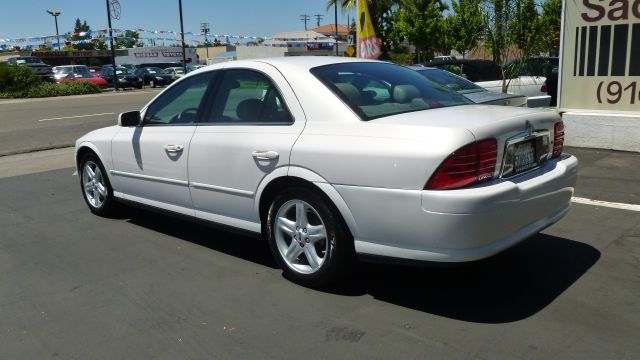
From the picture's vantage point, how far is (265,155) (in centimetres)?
396

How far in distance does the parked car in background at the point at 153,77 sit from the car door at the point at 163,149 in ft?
127

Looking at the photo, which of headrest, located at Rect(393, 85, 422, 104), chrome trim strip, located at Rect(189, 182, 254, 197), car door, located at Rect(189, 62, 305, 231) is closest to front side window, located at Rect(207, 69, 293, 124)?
car door, located at Rect(189, 62, 305, 231)

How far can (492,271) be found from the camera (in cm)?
420

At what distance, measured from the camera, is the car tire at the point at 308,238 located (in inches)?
144

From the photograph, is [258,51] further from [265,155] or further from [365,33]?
[265,155]

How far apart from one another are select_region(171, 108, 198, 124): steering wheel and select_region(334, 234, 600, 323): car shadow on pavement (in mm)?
1799

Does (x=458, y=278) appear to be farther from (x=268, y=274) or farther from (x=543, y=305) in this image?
(x=268, y=274)

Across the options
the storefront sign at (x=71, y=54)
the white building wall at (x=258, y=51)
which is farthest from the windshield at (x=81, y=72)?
the storefront sign at (x=71, y=54)

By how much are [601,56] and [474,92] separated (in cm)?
193

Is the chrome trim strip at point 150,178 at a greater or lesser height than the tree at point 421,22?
lesser

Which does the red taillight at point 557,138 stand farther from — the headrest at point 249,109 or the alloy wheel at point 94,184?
the alloy wheel at point 94,184

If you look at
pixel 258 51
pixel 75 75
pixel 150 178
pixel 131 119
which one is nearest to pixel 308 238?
pixel 150 178

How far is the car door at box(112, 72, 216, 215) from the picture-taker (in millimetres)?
4719

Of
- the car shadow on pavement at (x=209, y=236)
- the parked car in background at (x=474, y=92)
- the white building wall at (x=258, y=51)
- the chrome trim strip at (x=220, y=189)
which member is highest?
the white building wall at (x=258, y=51)
